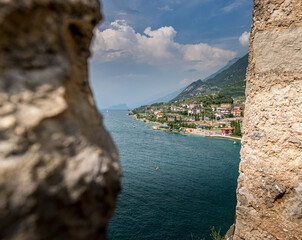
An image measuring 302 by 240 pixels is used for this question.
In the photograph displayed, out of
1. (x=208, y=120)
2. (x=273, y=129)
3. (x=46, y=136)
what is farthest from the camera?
(x=208, y=120)

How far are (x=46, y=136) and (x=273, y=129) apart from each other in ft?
14.2

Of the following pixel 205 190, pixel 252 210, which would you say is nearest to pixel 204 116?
pixel 205 190

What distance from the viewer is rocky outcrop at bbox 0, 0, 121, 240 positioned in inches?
44.4

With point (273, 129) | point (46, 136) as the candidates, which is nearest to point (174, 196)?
point (273, 129)

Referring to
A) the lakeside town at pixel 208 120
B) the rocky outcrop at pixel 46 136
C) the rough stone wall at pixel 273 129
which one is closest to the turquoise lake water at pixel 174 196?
the rough stone wall at pixel 273 129

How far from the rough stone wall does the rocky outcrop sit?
3.84 metres

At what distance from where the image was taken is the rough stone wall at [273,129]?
12.7ft

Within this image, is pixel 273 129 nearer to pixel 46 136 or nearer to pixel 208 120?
pixel 46 136

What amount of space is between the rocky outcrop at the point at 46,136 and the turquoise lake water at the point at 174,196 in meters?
16.6

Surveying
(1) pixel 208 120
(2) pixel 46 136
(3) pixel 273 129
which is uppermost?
(2) pixel 46 136

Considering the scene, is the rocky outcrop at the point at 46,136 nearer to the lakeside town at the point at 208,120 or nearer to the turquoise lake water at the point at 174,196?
the turquoise lake water at the point at 174,196

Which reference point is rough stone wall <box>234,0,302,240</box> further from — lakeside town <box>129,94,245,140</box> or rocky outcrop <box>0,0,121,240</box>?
lakeside town <box>129,94,245,140</box>

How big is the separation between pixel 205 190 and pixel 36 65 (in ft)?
82.3

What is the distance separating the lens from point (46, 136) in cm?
125
